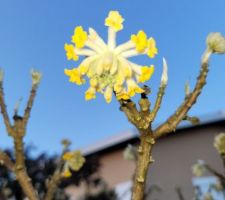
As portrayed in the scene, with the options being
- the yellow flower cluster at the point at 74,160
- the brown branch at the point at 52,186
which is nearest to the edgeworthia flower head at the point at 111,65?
the brown branch at the point at 52,186

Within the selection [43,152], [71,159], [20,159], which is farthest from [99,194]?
[20,159]

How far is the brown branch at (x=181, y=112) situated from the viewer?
149 centimetres

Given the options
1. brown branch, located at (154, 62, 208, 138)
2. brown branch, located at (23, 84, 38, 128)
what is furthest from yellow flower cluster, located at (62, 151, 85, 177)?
brown branch, located at (154, 62, 208, 138)

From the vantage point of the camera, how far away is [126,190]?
12.2m

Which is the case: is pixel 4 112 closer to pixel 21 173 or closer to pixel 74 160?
pixel 21 173

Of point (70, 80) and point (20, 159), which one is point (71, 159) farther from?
point (70, 80)

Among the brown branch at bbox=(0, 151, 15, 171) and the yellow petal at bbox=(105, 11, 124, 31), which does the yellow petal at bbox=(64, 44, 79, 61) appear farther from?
the brown branch at bbox=(0, 151, 15, 171)

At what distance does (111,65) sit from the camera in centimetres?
143

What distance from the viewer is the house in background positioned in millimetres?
12352

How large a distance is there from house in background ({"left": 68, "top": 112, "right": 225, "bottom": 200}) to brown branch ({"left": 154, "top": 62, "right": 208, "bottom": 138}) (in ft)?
34.3

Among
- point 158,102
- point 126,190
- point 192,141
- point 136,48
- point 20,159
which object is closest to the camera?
point 136,48

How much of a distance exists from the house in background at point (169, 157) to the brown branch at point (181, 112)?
1045cm

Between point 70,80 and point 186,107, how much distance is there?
412 mm

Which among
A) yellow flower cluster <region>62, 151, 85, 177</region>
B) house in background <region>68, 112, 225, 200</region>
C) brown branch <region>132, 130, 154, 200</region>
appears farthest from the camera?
house in background <region>68, 112, 225, 200</region>
